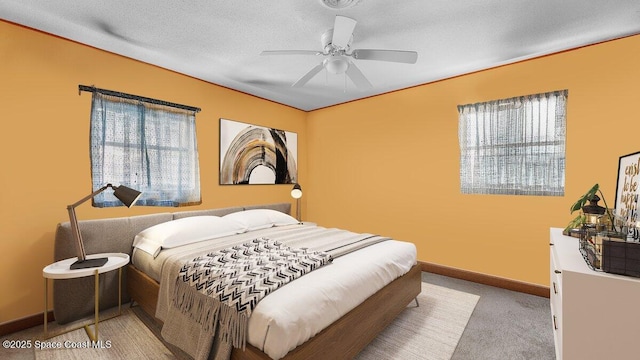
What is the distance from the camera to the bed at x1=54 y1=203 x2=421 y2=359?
4.92ft

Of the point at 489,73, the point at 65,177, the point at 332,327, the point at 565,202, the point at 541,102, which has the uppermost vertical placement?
the point at 489,73

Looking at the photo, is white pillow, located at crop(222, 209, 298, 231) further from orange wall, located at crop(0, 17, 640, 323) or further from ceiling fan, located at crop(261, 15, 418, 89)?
ceiling fan, located at crop(261, 15, 418, 89)

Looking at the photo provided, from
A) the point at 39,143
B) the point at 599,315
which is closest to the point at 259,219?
the point at 39,143

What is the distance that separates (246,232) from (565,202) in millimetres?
3606

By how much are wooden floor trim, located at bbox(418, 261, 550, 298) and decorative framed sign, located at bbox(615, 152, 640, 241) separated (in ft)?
4.63

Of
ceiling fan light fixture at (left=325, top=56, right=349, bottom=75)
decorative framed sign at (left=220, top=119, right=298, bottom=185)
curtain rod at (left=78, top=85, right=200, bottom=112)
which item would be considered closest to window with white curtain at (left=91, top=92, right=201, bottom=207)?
curtain rod at (left=78, top=85, right=200, bottom=112)

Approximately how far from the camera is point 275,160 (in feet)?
14.9

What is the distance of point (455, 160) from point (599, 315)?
2469mm

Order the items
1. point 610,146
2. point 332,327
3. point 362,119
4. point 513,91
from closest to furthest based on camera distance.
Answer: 1. point 332,327
2. point 610,146
3. point 513,91
4. point 362,119

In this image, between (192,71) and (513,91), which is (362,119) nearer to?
(513,91)

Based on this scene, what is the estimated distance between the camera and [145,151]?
3051 millimetres

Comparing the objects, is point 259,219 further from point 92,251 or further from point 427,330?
point 427,330

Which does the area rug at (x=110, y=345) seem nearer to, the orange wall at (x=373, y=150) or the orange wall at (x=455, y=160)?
the orange wall at (x=373, y=150)

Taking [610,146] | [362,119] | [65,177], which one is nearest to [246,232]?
[65,177]
